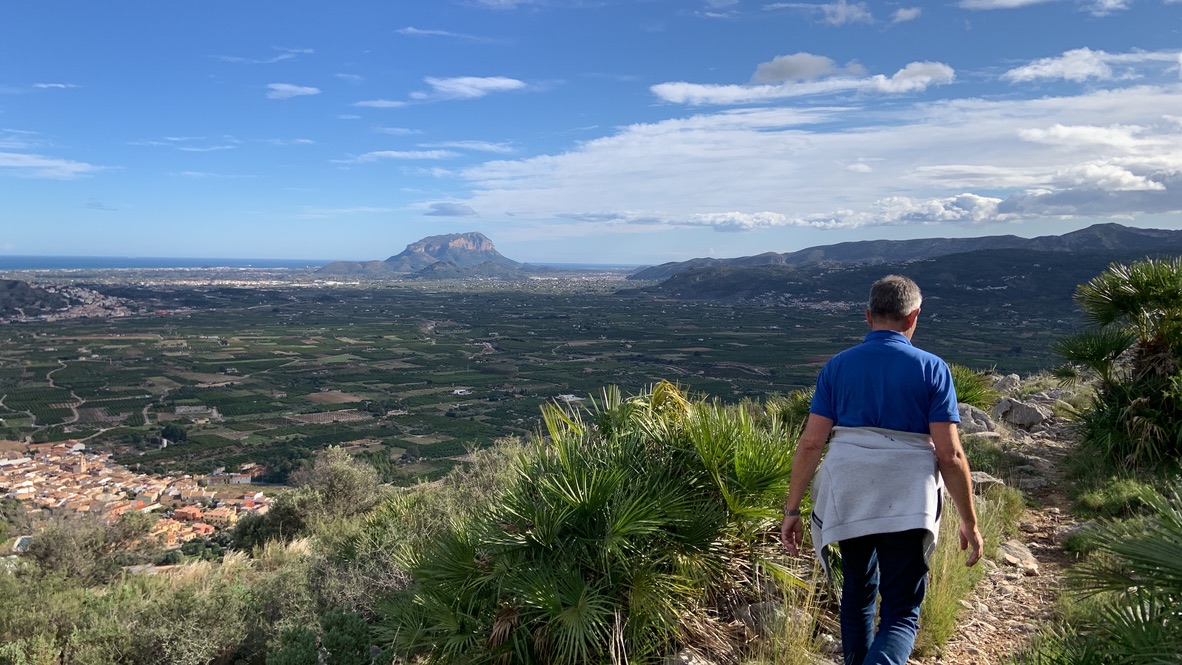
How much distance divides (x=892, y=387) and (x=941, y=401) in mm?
189

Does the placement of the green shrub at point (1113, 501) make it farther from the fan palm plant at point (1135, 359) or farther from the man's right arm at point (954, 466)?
the man's right arm at point (954, 466)

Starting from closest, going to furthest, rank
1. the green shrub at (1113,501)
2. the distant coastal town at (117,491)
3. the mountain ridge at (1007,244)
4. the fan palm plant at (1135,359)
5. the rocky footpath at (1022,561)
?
the rocky footpath at (1022,561)
the green shrub at (1113,501)
the fan palm plant at (1135,359)
the distant coastal town at (117,491)
the mountain ridge at (1007,244)

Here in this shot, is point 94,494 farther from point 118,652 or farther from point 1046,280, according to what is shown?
point 1046,280

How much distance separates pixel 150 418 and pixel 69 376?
2353 centimetres

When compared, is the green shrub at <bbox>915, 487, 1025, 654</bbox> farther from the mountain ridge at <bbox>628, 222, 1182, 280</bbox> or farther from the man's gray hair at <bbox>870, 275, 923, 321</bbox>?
the mountain ridge at <bbox>628, 222, 1182, 280</bbox>

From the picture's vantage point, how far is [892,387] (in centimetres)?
250

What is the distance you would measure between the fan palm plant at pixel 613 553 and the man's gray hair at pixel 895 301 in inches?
48.1

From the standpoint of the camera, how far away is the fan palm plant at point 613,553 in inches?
124

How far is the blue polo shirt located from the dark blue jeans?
0.46 m

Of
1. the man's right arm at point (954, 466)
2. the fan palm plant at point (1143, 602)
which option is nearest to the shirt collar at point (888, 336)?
the man's right arm at point (954, 466)

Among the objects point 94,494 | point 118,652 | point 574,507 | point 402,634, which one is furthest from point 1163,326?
point 94,494

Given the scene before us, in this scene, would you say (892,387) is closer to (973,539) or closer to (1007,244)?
(973,539)

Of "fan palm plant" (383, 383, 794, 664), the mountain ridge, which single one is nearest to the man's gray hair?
"fan palm plant" (383, 383, 794, 664)

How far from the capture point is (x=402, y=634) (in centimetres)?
363
